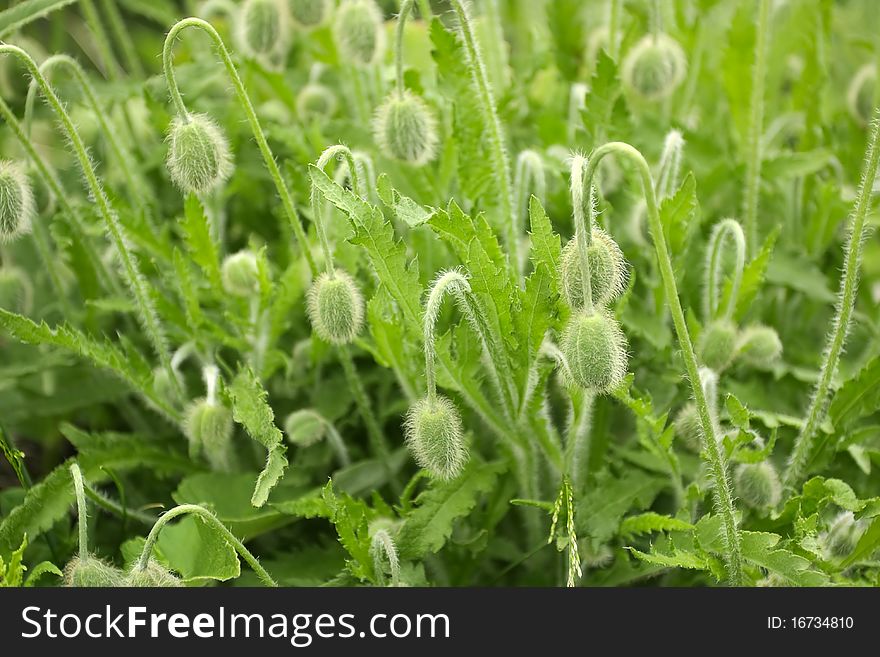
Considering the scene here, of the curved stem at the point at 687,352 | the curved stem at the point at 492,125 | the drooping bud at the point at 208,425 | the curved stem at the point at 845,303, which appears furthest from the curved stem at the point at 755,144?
the drooping bud at the point at 208,425

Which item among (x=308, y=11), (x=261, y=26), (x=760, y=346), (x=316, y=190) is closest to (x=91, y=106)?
(x=261, y=26)

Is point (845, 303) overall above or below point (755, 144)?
below

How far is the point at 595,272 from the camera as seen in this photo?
4.81ft

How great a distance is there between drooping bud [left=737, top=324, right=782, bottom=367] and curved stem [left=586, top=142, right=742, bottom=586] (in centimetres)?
41

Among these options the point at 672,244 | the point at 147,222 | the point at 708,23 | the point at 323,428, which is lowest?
the point at 323,428

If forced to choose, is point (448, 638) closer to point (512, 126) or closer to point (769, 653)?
point (769, 653)

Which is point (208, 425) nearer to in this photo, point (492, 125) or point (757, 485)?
point (492, 125)

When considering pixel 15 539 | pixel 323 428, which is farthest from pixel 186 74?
pixel 15 539

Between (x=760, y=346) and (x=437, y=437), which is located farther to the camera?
(x=760, y=346)

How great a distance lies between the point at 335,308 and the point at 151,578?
514 millimetres

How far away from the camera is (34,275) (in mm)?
2574

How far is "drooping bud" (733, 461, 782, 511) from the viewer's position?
5.63 ft

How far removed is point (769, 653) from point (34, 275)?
78.0 inches

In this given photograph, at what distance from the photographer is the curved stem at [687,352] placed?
51.6 inches
